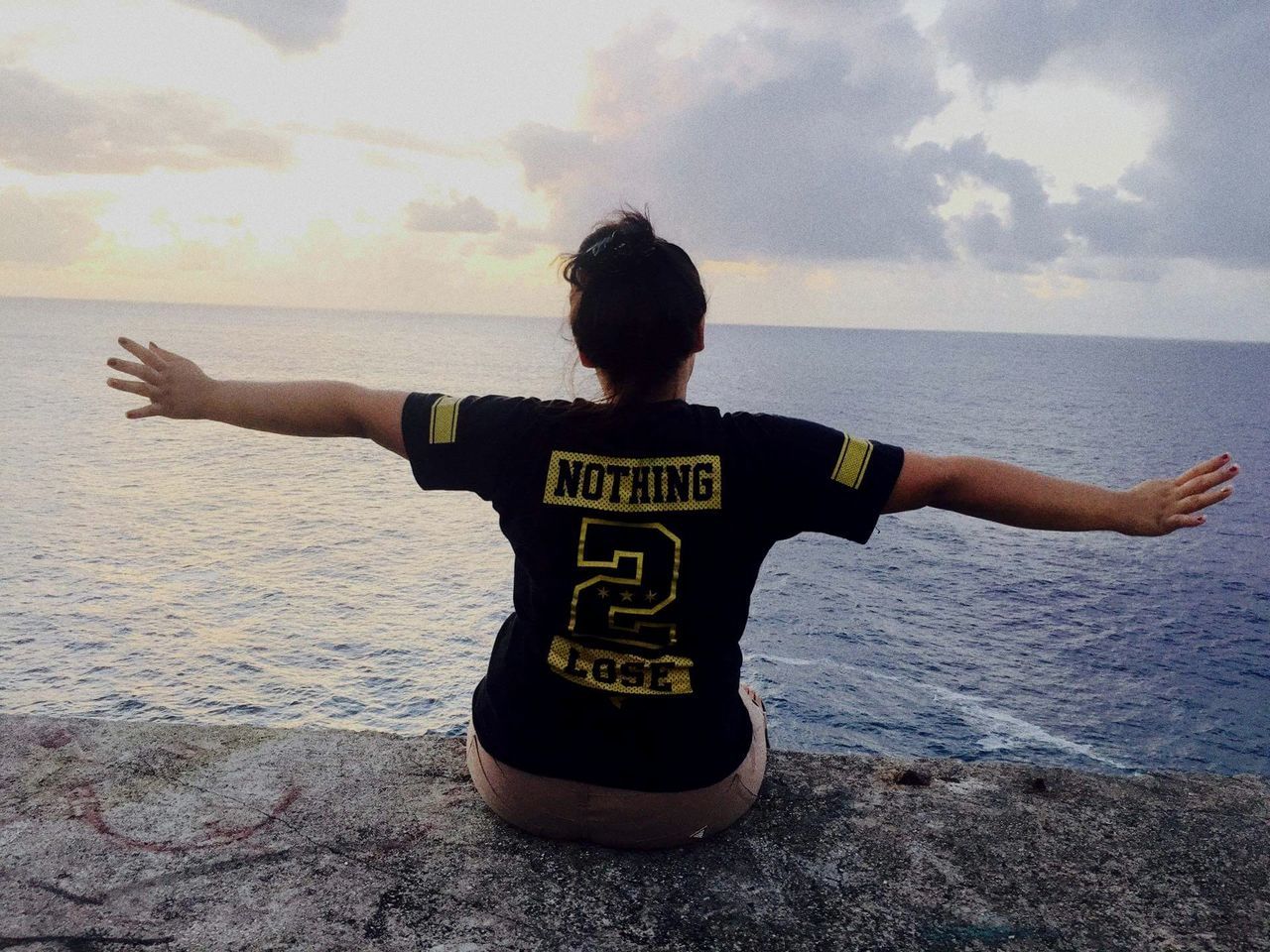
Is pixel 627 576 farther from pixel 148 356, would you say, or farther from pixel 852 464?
pixel 148 356

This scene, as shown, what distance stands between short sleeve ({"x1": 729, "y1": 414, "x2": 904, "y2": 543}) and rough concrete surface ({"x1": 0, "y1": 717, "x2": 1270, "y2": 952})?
5.00ft

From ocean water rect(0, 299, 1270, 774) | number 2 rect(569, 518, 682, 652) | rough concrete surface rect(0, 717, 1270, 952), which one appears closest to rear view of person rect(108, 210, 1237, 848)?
number 2 rect(569, 518, 682, 652)

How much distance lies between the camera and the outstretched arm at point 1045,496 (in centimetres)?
361

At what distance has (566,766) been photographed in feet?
12.7

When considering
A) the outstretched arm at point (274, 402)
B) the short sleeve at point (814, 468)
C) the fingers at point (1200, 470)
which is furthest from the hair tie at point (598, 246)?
the fingers at point (1200, 470)

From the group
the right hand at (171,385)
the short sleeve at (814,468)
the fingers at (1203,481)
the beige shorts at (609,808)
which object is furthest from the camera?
the right hand at (171,385)

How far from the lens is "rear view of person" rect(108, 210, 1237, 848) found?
3.53 m

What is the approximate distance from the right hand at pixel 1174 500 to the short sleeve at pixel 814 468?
98 centimetres

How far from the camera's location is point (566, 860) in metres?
3.94

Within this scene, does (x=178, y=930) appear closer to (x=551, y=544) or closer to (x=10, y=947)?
(x=10, y=947)

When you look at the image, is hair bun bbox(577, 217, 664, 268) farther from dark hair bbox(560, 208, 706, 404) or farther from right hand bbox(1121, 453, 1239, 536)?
right hand bbox(1121, 453, 1239, 536)

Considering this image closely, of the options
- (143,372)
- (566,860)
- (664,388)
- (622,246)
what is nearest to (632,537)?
(664,388)

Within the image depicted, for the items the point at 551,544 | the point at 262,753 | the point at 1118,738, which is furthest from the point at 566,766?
the point at 1118,738

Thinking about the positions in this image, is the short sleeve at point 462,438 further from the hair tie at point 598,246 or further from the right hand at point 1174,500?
the right hand at point 1174,500
